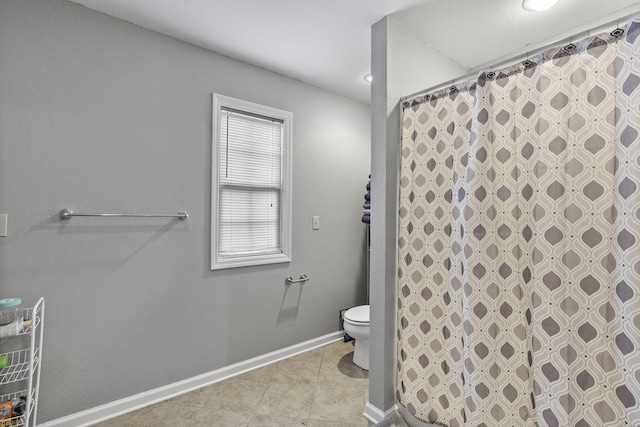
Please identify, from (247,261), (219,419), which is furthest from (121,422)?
(247,261)

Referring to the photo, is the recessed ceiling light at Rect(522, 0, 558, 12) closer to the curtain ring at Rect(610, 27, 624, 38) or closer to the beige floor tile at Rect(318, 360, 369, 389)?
the curtain ring at Rect(610, 27, 624, 38)

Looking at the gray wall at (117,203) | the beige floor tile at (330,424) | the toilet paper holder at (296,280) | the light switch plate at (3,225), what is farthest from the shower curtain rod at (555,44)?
the light switch plate at (3,225)

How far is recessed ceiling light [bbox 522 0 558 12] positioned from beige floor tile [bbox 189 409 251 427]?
2826 millimetres

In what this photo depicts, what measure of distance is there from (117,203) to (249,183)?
90 centimetres

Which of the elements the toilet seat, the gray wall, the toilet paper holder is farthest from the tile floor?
the toilet paper holder

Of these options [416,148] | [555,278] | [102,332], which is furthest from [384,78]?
[102,332]

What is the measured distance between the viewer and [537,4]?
1.64 metres

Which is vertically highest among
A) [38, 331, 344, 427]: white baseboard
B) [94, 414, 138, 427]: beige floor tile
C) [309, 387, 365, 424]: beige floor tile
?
[38, 331, 344, 427]: white baseboard

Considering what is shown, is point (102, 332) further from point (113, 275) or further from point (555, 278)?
point (555, 278)

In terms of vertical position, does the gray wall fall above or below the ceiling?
below

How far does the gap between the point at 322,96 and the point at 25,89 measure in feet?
6.65

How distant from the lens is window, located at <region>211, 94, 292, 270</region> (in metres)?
2.22

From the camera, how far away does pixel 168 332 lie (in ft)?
6.54

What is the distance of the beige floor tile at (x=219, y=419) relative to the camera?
173 centimetres
